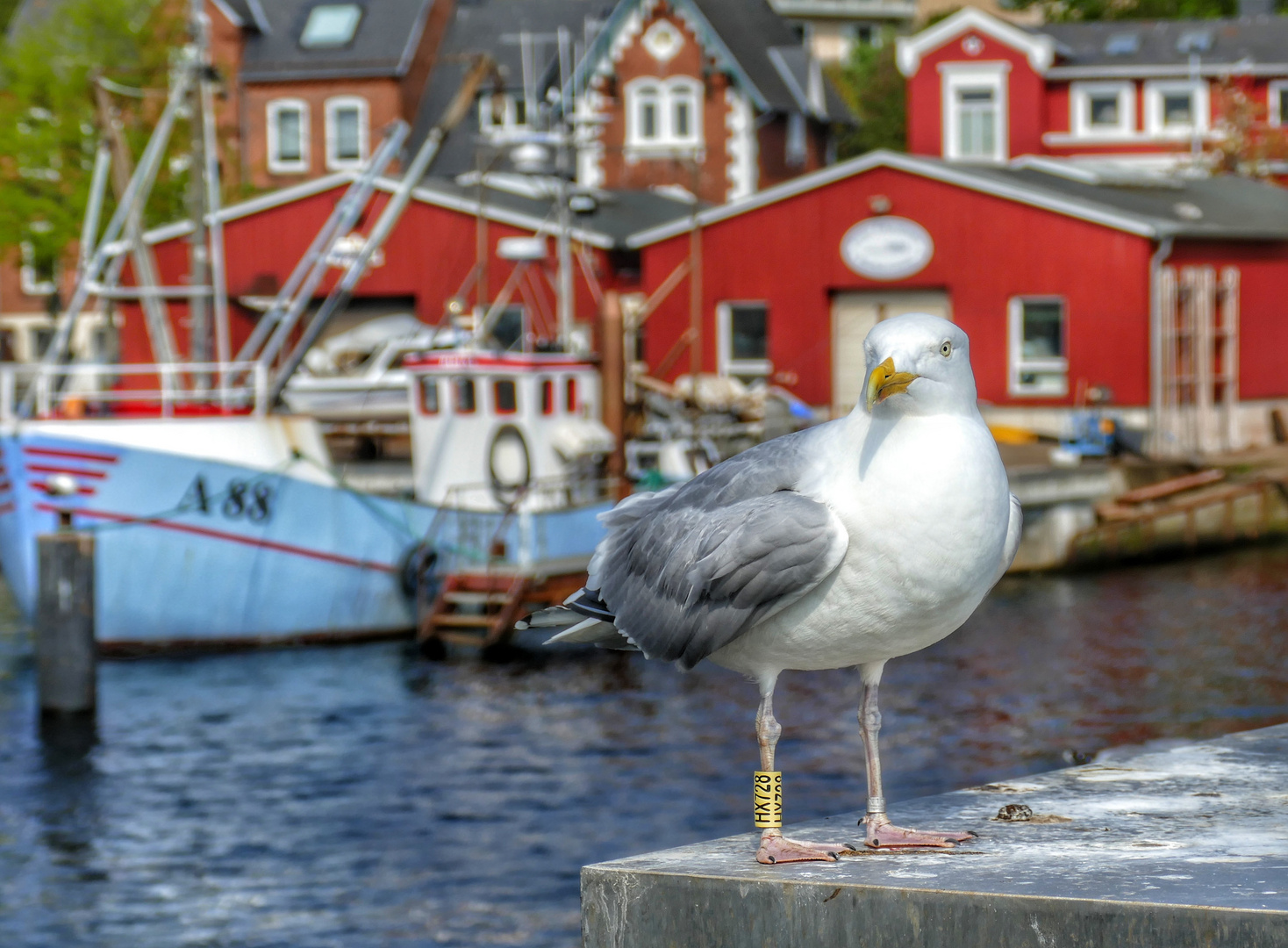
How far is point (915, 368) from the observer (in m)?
4.53

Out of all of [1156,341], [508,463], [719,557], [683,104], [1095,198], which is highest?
[683,104]

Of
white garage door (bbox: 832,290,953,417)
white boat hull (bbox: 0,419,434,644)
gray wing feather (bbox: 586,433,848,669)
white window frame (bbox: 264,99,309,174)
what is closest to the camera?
gray wing feather (bbox: 586,433,848,669)

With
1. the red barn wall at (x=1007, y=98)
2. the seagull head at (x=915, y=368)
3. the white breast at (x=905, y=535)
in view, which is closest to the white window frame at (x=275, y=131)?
the red barn wall at (x=1007, y=98)

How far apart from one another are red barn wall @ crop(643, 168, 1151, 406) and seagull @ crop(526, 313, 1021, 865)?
1090 inches

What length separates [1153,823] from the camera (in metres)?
5.21

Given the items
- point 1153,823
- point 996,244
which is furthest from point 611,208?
point 1153,823

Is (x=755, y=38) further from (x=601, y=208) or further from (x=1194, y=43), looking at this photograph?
(x=601, y=208)

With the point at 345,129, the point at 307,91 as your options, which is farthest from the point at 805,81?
the point at 307,91

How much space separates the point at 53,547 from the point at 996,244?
67.6 ft

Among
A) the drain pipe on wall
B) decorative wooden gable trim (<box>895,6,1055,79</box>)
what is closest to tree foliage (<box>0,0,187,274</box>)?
decorative wooden gable trim (<box>895,6,1055,79</box>)

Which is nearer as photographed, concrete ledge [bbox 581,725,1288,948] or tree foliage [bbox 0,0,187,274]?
concrete ledge [bbox 581,725,1288,948]

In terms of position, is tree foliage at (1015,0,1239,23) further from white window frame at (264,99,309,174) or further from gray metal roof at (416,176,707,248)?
gray metal roof at (416,176,707,248)

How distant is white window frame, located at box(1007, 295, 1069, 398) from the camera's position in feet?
110

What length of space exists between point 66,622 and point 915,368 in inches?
567
